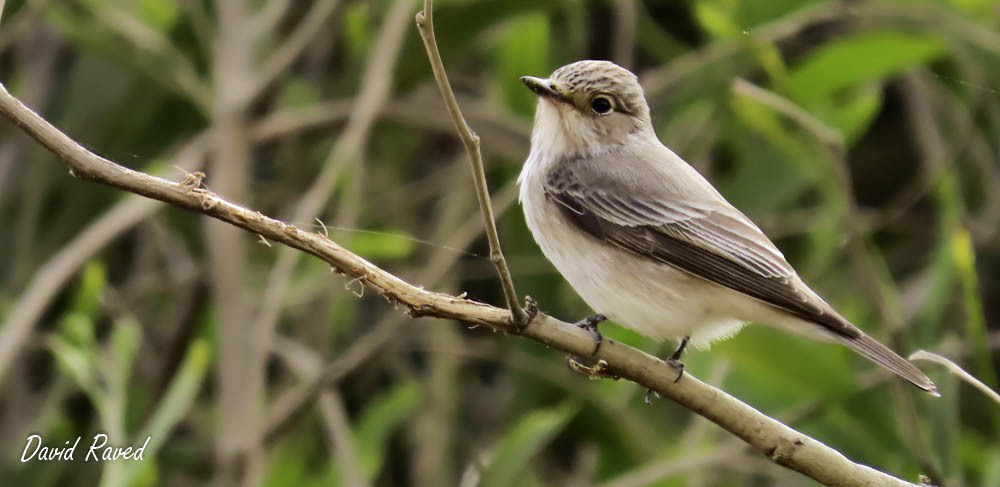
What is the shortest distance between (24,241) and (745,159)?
255 centimetres

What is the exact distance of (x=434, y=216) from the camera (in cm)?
488

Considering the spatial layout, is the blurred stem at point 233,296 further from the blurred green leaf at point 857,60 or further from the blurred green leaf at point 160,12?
the blurred green leaf at point 857,60

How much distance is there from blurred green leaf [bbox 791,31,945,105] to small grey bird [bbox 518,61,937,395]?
1.25 metres

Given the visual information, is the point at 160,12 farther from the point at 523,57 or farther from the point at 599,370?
the point at 599,370

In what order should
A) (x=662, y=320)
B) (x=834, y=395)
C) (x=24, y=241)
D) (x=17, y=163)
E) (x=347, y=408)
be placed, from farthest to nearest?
(x=347, y=408) < (x=17, y=163) < (x=24, y=241) < (x=834, y=395) < (x=662, y=320)

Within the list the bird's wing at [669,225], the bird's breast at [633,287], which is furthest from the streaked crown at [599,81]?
the bird's breast at [633,287]

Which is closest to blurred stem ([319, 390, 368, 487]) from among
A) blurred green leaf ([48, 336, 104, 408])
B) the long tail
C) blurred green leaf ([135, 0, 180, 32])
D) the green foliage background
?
the green foliage background

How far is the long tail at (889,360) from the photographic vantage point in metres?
1.89

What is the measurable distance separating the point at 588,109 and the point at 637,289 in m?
0.39

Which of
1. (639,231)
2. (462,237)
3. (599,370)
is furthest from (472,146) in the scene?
(462,237)

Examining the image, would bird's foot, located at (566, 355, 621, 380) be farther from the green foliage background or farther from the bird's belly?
the green foliage background

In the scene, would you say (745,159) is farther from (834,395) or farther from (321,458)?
(321,458)

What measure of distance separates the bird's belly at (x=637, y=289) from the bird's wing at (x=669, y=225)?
0.03 metres

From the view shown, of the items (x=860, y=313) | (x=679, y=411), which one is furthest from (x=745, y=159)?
(x=679, y=411)
